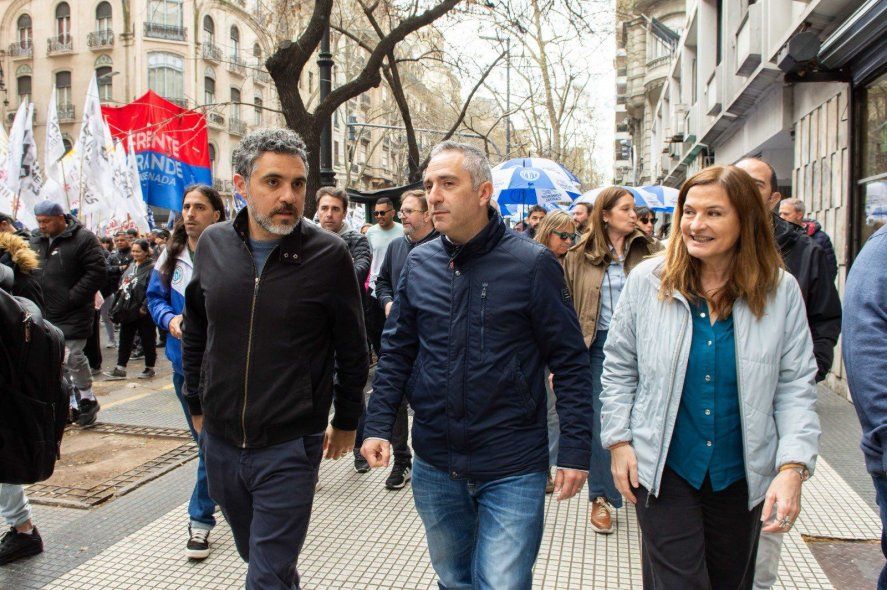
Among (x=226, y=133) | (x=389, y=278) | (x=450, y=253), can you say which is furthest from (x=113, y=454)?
(x=226, y=133)

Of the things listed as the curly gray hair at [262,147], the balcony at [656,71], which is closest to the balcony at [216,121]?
the balcony at [656,71]

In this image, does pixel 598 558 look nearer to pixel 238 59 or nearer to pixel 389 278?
pixel 389 278

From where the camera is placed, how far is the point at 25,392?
11.6ft

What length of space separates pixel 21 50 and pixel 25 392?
4809 cm

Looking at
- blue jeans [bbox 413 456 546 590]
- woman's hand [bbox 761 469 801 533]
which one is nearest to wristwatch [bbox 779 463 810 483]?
woman's hand [bbox 761 469 801 533]

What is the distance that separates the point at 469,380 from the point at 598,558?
2006mm

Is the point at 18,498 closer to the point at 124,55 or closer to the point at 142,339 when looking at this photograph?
the point at 142,339

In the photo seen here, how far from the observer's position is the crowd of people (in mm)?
2426

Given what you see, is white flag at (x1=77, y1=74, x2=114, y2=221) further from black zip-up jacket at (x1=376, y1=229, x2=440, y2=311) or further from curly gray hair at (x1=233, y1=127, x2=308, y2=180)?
curly gray hair at (x1=233, y1=127, x2=308, y2=180)

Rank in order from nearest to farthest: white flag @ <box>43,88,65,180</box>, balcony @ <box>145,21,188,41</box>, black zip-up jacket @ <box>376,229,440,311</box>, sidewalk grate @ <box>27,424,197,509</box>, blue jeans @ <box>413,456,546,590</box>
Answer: blue jeans @ <box>413,456,546,590</box>, sidewalk grate @ <box>27,424,197,509</box>, black zip-up jacket @ <box>376,229,440,311</box>, white flag @ <box>43,88,65,180</box>, balcony @ <box>145,21,188,41</box>

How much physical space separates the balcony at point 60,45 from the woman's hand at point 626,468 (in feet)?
156

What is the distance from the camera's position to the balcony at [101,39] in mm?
41750

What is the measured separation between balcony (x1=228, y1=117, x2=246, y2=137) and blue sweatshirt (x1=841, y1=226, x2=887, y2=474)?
1819 inches

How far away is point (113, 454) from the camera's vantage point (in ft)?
20.5
